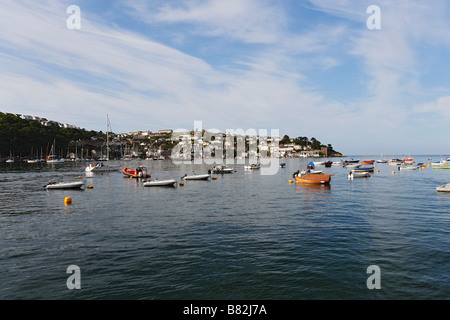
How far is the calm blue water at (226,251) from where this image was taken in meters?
13.8

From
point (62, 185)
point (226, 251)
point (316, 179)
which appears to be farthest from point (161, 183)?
point (226, 251)

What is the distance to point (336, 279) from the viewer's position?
1480cm

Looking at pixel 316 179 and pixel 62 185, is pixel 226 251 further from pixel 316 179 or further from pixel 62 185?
pixel 62 185

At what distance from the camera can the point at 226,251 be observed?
19141 millimetres

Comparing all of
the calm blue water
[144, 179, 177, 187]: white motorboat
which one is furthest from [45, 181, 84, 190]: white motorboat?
the calm blue water

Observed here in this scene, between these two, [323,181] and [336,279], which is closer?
[336,279]

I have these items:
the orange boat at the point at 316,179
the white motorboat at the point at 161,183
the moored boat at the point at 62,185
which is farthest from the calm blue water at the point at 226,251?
the orange boat at the point at 316,179

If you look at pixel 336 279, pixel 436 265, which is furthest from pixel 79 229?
pixel 436 265

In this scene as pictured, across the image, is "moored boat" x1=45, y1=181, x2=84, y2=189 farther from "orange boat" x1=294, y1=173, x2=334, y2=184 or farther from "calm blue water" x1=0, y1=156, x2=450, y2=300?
"orange boat" x1=294, y1=173, x2=334, y2=184

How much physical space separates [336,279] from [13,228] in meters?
28.0

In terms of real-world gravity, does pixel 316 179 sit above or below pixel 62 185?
above
